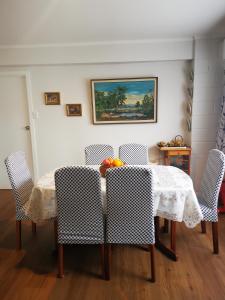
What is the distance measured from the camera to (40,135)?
3824mm

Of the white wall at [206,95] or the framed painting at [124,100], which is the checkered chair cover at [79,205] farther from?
the white wall at [206,95]

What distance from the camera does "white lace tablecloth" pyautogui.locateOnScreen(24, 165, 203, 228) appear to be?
184 cm

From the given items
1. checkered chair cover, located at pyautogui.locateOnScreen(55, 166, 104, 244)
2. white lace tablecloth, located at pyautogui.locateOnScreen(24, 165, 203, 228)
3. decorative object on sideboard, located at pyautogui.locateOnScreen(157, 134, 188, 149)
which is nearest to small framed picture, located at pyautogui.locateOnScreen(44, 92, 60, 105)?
decorative object on sideboard, located at pyautogui.locateOnScreen(157, 134, 188, 149)

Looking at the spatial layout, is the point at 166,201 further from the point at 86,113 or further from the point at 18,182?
the point at 86,113

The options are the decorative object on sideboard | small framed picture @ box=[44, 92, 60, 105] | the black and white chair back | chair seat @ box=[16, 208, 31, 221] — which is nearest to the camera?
the black and white chair back

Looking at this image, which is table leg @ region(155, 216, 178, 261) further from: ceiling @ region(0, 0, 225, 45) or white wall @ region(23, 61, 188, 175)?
ceiling @ region(0, 0, 225, 45)

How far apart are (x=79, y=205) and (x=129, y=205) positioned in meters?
0.38

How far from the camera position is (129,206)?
1703 millimetres

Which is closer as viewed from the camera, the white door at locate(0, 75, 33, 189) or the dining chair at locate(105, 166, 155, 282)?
the dining chair at locate(105, 166, 155, 282)

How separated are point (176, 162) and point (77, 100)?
1.90m

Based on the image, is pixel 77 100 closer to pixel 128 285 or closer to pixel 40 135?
pixel 40 135

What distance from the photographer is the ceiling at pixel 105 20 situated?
2225 mm

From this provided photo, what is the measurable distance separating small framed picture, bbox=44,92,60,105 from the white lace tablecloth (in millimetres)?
1906

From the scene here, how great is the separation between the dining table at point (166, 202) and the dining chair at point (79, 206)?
0.51ft
